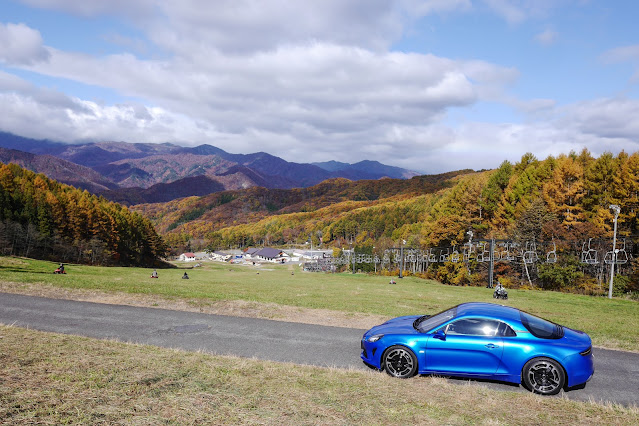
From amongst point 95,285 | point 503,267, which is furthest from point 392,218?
point 95,285

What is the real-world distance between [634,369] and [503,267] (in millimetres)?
50721

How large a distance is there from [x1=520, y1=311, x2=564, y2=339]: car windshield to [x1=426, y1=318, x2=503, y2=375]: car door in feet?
2.50

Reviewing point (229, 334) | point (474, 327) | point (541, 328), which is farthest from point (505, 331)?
point (229, 334)

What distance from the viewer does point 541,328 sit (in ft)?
29.1

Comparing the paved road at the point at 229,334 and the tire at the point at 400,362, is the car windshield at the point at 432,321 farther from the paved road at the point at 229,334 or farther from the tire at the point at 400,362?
the paved road at the point at 229,334

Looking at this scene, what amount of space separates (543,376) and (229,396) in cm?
691

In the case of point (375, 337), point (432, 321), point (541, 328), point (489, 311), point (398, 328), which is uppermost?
point (489, 311)

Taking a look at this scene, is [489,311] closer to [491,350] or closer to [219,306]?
[491,350]

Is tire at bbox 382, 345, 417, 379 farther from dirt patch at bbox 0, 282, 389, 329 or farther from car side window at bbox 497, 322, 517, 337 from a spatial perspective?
dirt patch at bbox 0, 282, 389, 329

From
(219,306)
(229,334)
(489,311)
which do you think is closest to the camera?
(489,311)

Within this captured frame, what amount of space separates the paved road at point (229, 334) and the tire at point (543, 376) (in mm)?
302

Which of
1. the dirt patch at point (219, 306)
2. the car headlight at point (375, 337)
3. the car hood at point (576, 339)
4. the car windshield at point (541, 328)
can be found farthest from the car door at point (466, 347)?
the dirt patch at point (219, 306)

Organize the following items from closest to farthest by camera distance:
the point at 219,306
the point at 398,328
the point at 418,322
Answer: the point at 398,328, the point at 418,322, the point at 219,306

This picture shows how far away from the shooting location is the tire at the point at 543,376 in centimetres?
822
